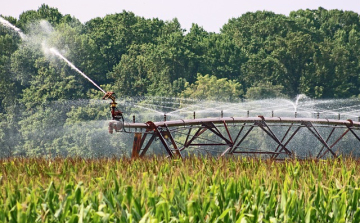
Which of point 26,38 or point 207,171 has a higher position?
point 26,38

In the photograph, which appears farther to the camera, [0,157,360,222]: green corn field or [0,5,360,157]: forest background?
[0,5,360,157]: forest background

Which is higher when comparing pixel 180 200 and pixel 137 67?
pixel 137 67

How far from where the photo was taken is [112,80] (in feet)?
388

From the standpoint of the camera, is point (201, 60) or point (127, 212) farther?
point (201, 60)

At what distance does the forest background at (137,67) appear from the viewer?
10044 cm

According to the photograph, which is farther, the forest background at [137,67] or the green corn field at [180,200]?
the forest background at [137,67]

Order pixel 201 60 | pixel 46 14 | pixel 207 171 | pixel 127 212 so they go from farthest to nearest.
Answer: pixel 46 14
pixel 201 60
pixel 207 171
pixel 127 212

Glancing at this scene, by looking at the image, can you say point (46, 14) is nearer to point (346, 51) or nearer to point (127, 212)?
point (346, 51)

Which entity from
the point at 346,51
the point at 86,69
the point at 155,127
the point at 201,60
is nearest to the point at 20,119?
the point at 86,69

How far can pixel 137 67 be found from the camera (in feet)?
373

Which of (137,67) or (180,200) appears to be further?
(137,67)

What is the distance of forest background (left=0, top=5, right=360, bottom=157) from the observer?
10044 centimetres

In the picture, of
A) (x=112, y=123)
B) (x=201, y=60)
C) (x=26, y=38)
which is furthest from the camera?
(x=26, y=38)

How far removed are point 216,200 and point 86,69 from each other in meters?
102
